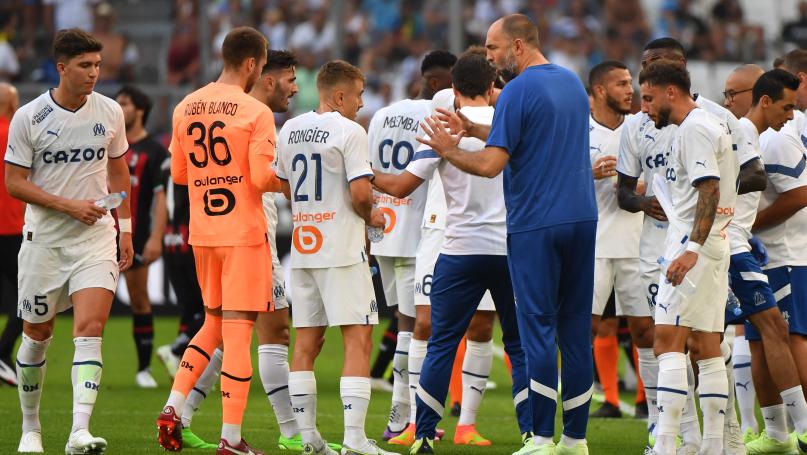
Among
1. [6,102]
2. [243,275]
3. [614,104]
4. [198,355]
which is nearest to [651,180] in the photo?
[614,104]

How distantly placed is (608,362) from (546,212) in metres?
3.69

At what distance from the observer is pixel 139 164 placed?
1220 cm

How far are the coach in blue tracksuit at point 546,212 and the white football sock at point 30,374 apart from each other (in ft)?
9.42

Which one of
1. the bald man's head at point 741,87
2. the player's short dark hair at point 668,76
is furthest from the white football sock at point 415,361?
the bald man's head at point 741,87

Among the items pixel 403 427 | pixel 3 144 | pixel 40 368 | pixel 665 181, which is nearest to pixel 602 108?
pixel 665 181

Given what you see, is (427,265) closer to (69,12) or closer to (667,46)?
(667,46)

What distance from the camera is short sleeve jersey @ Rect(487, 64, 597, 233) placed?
7.24m

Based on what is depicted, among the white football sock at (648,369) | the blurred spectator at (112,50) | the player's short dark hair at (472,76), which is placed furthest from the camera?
the blurred spectator at (112,50)

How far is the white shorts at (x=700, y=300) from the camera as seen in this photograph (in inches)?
285

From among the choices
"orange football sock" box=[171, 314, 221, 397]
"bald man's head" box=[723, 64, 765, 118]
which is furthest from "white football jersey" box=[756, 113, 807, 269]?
"orange football sock" box=[171, 314, 221, 397]

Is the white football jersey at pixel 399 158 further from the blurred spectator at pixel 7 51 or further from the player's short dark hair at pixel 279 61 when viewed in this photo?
the blurred spectator at pixel 7 51

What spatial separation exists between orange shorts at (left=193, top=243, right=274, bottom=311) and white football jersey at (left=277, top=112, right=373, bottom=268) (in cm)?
24

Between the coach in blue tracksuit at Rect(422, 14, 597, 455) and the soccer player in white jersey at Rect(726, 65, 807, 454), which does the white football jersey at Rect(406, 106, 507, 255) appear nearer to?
the coach in blue tracksuit at Rect(422, 14, 597, 455)

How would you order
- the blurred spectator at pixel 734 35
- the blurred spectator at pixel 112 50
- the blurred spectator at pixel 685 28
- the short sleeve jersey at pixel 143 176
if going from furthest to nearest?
the blurred spectator at pixel 685 28 < the blurred spectator at pixel 734 35 < the blurred spectator at pixel 112 50 < the short sleeve jersey at pixel 143 176
